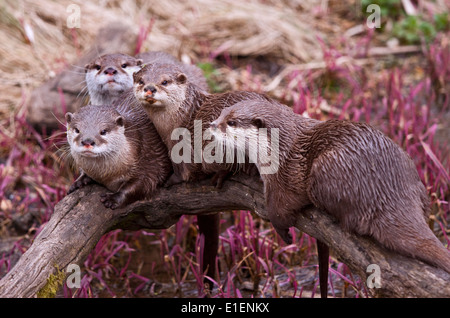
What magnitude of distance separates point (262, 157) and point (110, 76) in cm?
106

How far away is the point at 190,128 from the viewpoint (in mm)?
2533

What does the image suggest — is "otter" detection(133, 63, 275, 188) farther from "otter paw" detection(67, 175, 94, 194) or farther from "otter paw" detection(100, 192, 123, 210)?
"otter paw" detection(67, 175, 94, 194)

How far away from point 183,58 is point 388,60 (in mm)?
1883

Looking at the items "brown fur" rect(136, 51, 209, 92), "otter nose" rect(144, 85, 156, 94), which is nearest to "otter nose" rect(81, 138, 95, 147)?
"otter nose" rect(144, 85, 156, 94)

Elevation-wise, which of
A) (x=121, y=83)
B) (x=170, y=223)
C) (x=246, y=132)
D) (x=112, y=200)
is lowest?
(x=170, y=223)

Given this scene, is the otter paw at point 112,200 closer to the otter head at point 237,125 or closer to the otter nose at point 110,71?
the otter head at point 237,125

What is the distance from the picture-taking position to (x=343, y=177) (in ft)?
6.81

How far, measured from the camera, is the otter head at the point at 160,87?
96.0 inches

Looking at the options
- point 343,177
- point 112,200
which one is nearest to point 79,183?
point 112,200

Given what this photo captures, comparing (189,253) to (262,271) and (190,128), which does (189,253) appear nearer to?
(262,271)

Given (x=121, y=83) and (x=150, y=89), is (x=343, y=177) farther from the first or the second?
(x=121, y=83)

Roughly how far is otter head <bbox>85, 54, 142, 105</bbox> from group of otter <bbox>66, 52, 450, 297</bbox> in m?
0.02

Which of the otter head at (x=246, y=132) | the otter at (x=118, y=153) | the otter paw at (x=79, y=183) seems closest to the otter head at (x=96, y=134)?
the otter at (x=118, y=153)
